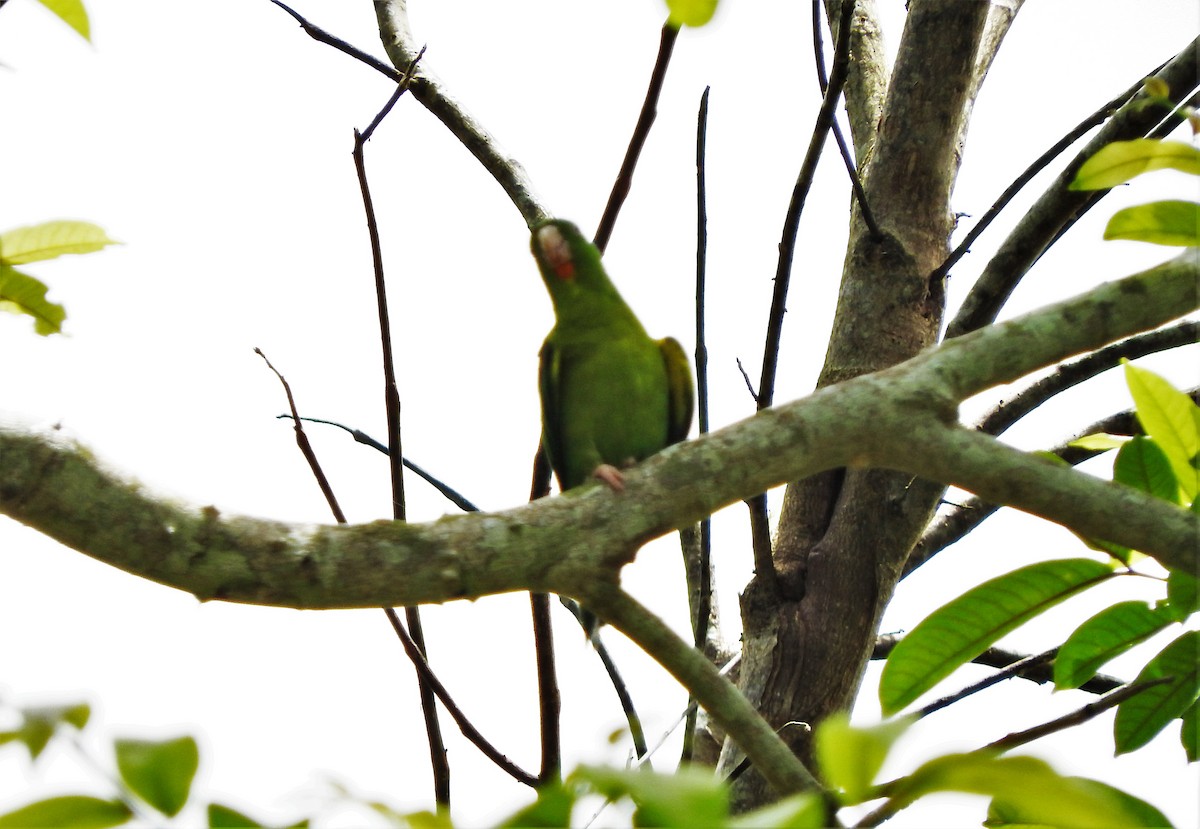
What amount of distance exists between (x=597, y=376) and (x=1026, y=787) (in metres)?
2.93

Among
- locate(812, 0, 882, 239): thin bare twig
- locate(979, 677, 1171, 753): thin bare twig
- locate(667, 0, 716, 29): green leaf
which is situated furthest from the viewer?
locate(812, 0, 882, 239): thin bare twig

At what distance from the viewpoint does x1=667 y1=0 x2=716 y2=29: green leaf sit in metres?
1.11

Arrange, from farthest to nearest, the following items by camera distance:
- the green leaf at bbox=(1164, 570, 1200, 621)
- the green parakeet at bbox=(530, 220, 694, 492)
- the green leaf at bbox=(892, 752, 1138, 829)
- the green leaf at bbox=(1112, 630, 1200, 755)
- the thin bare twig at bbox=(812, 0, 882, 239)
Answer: the green parakeet at bbox=(530, 220, 694, 492) → the thin bare twig at bbox=(812, 0, 882, 239) → the green leaf at bbox=(1112, 630, 1200, 755) → the green leaf at bbox=(1164, 570, 1200, 621) → the green leaf at bbox=(892, 752, 1138, 829)

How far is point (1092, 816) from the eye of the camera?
0.74 m

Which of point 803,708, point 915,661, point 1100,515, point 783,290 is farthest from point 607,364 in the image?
point 1100,515

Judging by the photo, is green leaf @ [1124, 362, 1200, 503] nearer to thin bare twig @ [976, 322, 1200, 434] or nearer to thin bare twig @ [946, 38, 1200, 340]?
thin bare twig @ [946, 38, 1200, 340]

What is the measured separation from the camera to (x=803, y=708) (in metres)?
2.96

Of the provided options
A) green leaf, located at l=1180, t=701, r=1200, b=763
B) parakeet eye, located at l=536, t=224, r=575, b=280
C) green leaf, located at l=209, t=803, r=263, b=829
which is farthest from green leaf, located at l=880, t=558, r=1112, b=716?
parakeet eye, located at l=536, t=224, r=575, b=280

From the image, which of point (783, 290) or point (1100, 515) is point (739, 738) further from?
point (783, 290)

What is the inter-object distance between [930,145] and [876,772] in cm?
321

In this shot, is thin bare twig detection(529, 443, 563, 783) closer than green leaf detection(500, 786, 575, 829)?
No

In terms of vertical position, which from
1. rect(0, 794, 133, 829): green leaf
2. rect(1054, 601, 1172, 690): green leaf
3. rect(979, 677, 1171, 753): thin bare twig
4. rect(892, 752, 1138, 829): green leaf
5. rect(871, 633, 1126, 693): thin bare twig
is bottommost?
rect(0, 794, 133, 829): green leaf

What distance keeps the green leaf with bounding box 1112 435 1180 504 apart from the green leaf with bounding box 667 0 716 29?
5.19ft

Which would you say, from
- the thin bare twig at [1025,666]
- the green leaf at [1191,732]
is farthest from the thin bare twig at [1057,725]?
the thin bare twig at [1025,666]
